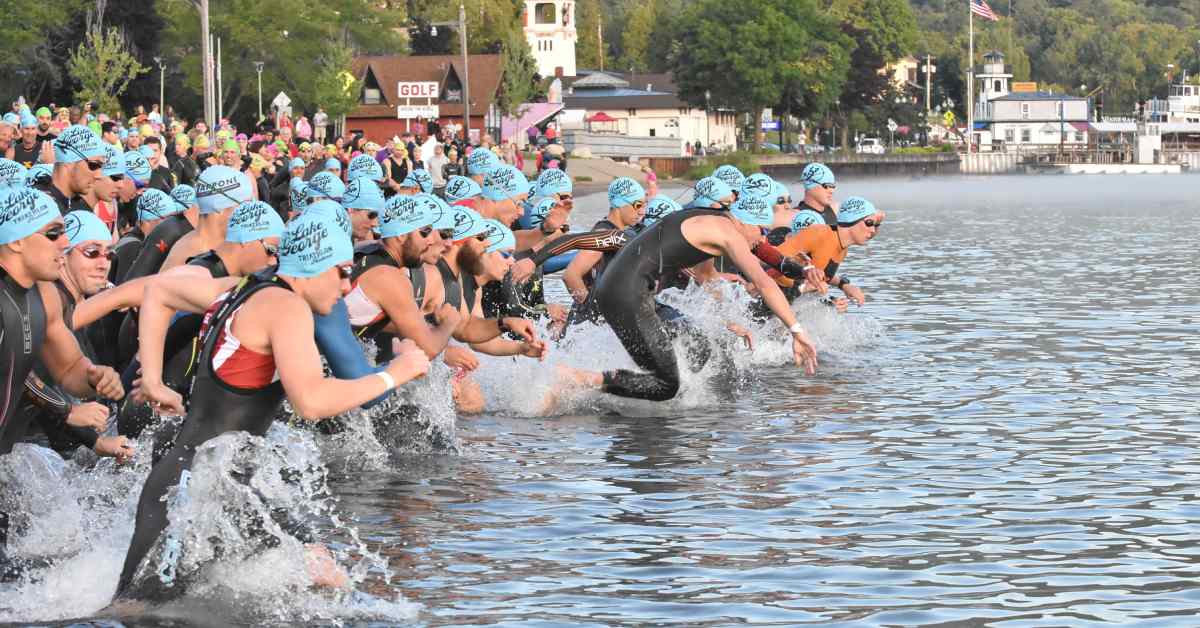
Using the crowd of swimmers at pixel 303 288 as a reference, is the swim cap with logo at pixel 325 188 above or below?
above

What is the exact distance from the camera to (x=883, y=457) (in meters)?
12.8

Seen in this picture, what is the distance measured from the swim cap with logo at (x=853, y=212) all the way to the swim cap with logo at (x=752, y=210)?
3423 millimetres

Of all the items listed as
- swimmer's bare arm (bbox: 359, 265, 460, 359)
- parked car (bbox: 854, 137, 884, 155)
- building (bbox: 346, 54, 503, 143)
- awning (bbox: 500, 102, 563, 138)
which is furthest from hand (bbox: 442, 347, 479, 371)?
parked car (bbox: 854, 137, 884, 155)

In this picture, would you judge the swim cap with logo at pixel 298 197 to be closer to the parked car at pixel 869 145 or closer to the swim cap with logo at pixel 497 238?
the swim cap with logo at pixel 497 238

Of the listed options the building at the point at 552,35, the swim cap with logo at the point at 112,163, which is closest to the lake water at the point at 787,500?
the swim cap with logo at the point at 112,163

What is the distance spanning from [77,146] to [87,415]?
17.8 ft

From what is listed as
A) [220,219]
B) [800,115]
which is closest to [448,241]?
[220,219]

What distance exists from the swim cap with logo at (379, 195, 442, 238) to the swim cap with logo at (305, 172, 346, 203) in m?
5.27

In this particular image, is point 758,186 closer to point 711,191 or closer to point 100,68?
point 711,191

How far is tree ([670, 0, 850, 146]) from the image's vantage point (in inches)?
5044

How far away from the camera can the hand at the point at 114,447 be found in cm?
904

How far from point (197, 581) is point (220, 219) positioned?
3.38 meters

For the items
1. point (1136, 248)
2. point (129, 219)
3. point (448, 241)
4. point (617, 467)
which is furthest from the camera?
point (1136, 248)

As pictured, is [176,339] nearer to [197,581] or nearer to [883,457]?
[197,581]
